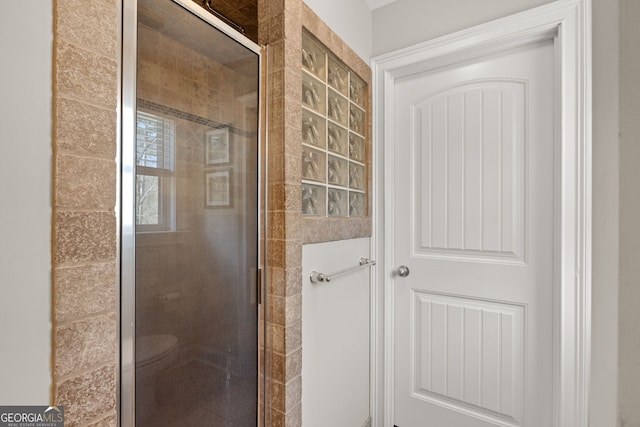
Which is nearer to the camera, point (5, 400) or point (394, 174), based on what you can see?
point (5, 400)

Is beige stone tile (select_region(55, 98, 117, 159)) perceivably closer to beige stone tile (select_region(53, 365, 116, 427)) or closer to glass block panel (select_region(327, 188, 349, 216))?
beige stone tile (select_region(53, 365, 116, 427))

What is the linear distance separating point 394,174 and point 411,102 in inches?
14.8

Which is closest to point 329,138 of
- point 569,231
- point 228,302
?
point 228,302

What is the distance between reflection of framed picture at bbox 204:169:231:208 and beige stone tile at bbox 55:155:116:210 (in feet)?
0.78

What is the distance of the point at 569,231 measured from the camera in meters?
1.17

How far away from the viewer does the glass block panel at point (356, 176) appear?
1.48 meters

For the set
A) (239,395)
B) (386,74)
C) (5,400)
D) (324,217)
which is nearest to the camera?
(5,400)

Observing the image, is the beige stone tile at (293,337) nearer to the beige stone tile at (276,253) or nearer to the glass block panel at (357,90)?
the beige stone tile at (276,253)

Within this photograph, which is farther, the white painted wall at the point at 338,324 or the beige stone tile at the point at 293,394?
the white painted wall at the point at 338,324

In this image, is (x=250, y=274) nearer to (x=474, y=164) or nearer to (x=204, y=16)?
(x=204, y=16)

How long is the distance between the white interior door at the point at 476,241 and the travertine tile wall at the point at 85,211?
1302 millimetres

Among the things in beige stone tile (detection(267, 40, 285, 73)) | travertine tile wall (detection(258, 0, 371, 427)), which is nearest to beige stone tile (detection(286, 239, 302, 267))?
travertine tile wall (detection(258, 0, 371, 427))

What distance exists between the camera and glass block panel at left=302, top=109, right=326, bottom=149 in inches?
45.8

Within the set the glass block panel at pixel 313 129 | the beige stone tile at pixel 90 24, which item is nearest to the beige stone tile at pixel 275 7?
the glass block panel at pixel 313 129
